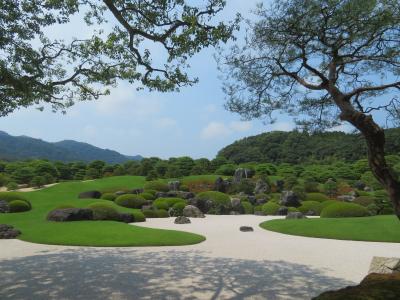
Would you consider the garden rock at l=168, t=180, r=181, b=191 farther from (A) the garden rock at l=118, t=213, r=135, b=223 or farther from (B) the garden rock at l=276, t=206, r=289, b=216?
(A) the garden rock at l=118, t=213, r=135, b=223

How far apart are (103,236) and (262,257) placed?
6824 millimetres

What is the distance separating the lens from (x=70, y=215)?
19.5 metres

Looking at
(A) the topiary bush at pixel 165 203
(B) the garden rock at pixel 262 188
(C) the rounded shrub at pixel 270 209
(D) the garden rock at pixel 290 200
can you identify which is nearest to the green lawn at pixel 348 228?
(C) the rounded shrub at pixel 270 209

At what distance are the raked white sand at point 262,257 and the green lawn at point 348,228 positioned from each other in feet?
3.23

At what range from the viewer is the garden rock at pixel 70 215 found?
63.9ft

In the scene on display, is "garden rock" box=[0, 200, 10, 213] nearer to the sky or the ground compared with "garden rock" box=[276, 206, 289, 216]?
nearer to the ground

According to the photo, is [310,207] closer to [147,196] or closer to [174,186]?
[147,196]

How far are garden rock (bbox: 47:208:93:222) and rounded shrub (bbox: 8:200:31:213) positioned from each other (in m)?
5.55

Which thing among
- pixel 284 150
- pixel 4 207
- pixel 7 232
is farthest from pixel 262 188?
pixel 284 150

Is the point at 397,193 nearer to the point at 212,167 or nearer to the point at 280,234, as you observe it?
the point at 280,234

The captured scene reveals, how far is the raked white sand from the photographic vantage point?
8547 mm

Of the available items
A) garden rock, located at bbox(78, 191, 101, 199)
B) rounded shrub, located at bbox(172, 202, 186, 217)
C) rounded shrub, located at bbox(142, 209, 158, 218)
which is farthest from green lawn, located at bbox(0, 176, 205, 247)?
rounded shrub, located at bbox(172, 202, 186, 217)

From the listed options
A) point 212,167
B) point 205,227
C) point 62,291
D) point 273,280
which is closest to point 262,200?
point 205,227

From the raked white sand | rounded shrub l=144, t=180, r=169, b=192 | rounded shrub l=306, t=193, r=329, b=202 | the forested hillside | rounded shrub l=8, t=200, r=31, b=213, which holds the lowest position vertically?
the raked white sand
